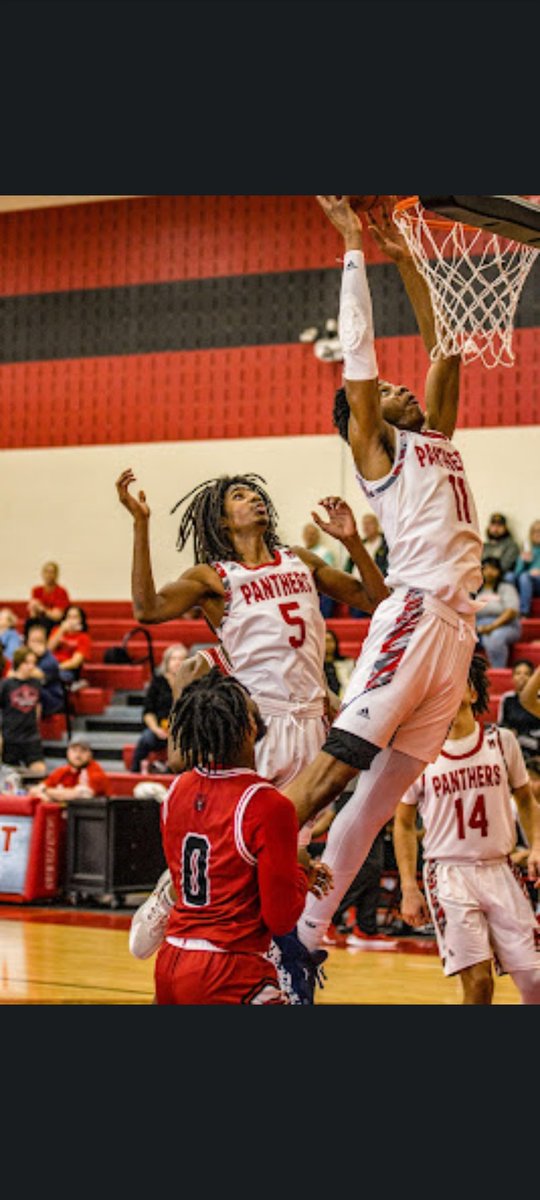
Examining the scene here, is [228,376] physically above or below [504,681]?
above

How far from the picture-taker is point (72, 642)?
14320 mm

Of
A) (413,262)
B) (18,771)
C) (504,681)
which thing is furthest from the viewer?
(504,681)

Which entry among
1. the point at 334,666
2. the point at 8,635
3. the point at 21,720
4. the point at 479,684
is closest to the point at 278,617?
the point at 479,684

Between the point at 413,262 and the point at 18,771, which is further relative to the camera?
the point at 18,771

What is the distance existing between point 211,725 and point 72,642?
414 inches

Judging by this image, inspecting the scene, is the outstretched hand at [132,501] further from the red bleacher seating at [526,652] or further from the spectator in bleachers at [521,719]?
the red bleacher seating at [526,652]

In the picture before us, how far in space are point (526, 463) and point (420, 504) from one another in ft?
34.3

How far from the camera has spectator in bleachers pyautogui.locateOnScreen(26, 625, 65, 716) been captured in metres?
13.3

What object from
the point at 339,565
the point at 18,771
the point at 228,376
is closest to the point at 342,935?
the point at 18,771

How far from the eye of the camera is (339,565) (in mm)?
15906

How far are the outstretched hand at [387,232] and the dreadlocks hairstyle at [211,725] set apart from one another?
2146mm

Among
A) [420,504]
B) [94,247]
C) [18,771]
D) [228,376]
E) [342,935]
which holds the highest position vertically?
[94,247]

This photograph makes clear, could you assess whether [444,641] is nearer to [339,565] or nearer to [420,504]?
[420,504]

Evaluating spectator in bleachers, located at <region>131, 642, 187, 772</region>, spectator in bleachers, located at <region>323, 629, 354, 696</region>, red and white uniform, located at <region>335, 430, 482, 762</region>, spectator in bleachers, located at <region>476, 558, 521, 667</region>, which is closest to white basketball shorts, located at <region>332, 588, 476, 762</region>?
red and white uniform, located at <region>335, 430, 482, 762</region>
